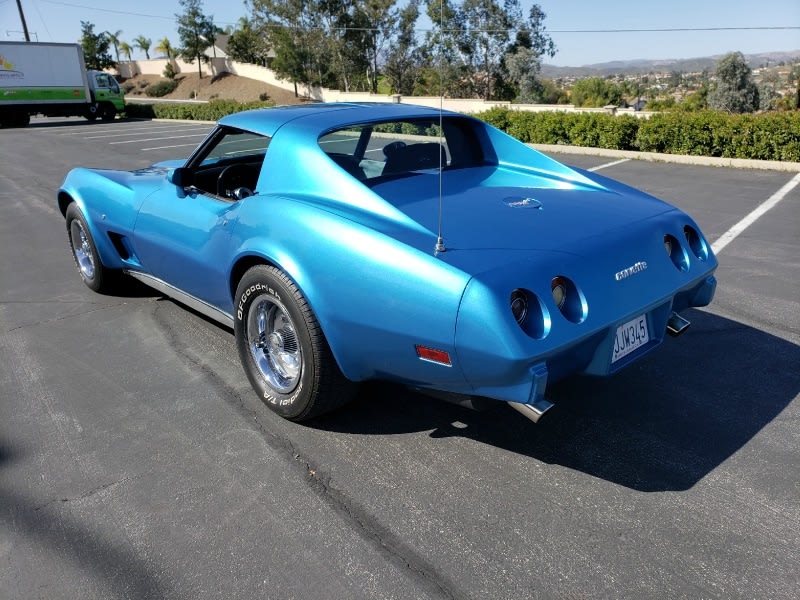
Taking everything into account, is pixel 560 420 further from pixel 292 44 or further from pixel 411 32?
pixel 292 44

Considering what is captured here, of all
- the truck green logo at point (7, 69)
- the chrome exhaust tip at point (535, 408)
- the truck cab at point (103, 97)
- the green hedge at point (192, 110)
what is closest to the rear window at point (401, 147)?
the chrome exhaust tip at point (535, 408)

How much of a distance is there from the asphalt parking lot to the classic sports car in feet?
1.22

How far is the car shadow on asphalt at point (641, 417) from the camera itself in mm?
2764

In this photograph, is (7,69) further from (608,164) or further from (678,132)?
→ (678,132)

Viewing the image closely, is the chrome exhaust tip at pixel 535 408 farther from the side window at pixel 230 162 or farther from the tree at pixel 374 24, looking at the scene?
the tree at pixel 374 24

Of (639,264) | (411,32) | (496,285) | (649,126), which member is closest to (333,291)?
(496,285)

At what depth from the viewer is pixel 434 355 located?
2.41 metres

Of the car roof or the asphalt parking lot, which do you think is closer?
the asphalt parking lot

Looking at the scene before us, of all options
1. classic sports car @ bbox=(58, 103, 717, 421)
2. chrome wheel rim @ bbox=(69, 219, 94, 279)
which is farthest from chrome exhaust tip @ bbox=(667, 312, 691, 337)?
chrome wheel rim @ bbox=(69, 219, 94, 279)

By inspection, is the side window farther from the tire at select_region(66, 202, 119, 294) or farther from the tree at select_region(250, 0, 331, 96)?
the tree at select_region(250, 0, 331, 96)

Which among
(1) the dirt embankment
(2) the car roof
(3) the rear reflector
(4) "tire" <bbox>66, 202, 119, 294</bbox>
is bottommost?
(1) the dirt embankment

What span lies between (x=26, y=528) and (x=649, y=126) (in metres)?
12.6

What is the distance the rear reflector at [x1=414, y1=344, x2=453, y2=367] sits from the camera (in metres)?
2.37

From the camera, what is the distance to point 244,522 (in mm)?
2428
